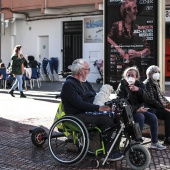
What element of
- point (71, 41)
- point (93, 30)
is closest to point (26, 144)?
point (93, 30)

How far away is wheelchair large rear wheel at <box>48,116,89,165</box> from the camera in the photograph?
5.80 m

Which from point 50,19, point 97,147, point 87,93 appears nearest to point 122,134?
point 97,147

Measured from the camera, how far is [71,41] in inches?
896

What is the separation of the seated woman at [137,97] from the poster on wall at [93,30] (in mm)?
14542

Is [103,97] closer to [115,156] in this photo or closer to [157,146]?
[115,156]

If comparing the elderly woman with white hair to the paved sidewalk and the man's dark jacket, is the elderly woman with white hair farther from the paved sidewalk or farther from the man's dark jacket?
the man's dark jacket

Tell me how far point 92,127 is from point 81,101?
390 millimetres

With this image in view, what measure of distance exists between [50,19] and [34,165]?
58.4 feet

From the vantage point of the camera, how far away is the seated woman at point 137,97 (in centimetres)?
681

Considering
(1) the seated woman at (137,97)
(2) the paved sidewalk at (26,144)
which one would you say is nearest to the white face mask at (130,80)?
(1) the seated woman at (137,97)

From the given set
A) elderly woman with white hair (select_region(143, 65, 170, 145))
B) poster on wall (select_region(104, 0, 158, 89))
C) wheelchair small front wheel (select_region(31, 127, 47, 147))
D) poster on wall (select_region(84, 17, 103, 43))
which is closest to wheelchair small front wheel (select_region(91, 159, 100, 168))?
wheelchair small front wheel (select_region(31, 127, 47, 147))

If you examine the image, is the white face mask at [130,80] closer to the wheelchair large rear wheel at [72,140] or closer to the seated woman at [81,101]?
the seated woman at [81,101]

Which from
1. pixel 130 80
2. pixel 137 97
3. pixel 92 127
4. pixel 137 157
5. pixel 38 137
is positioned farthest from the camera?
pixel 38 137

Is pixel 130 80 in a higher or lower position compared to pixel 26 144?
higher
